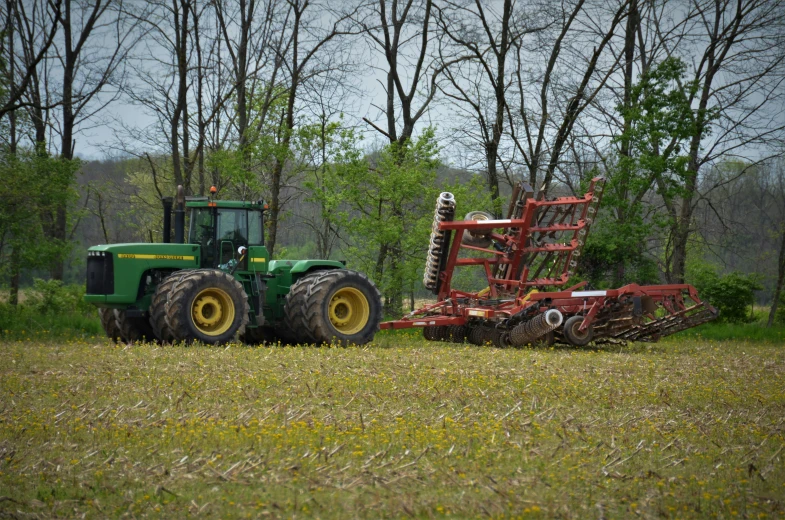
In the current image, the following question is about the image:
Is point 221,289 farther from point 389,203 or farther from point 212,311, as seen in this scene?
point 389,203

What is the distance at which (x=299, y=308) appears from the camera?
14.3 m

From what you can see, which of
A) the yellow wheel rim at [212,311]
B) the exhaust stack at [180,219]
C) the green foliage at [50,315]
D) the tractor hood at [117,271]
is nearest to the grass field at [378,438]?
the yellow wheel rim at [212,311]

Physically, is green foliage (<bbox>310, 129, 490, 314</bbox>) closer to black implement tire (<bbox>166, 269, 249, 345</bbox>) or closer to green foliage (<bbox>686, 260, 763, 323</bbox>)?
green foliage (<bbox>686, 260, 763, 323</bbox>)

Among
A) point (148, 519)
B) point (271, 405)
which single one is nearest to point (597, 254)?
point (271, 405)

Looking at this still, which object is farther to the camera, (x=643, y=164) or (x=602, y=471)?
(x=643, y=164)

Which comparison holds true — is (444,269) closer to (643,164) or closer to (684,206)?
(643,164)

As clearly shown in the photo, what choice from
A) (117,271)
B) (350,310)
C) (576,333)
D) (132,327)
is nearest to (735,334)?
(576,333)

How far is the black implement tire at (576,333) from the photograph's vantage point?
1472 cm

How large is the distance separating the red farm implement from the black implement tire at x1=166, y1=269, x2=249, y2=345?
2834 millimetres

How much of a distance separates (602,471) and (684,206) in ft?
65.7

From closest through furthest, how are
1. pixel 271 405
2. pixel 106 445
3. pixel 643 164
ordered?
pixel 106 445 < pixel 271 405 < pixel 643 164

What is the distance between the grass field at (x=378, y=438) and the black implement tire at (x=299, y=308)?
2185mm

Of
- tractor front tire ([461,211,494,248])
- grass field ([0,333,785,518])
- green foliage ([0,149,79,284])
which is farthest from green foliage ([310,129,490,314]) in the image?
grass field ([0,333,785,518])

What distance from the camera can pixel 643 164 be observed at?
20797mm
